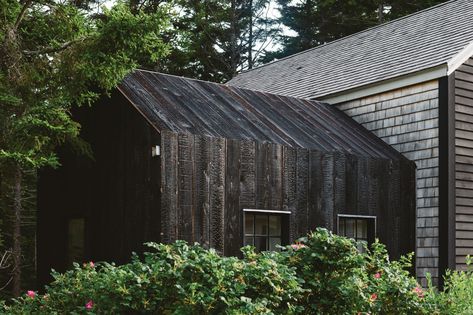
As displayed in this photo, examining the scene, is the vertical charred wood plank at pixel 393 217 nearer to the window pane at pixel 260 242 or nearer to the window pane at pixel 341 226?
the window pane at pixel 341 226

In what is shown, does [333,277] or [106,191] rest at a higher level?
[106,191]

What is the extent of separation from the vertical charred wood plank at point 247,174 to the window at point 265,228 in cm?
30

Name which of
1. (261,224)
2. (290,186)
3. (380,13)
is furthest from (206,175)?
(380,13)

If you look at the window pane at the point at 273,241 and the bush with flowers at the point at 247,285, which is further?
the window pane at the point at 273,241

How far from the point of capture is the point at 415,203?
1326cm

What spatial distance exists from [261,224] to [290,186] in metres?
0.72

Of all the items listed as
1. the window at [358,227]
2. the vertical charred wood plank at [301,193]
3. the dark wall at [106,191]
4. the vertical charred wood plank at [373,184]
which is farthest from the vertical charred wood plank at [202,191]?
the vertical charred wood plank at [373,184]

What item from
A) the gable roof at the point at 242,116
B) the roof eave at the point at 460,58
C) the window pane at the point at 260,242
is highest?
the roof eave at the point at 460,58

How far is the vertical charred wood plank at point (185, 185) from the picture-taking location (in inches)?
397

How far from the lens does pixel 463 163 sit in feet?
43.2

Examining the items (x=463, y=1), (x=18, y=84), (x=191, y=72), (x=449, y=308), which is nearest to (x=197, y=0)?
(x=191, y=72)

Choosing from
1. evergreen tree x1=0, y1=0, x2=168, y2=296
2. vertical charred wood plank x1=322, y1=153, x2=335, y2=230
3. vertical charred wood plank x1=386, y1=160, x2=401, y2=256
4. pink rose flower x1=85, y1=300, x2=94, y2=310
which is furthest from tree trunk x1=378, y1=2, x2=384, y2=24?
pink rose flower x1=85, y1=300, x2=94, y2=310

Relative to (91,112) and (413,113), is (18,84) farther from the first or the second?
(413,113)

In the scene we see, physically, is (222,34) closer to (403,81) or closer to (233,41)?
(233,41)
